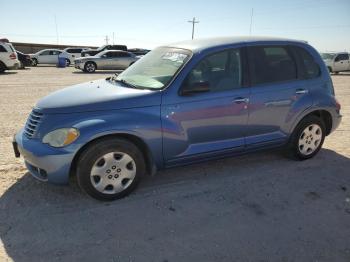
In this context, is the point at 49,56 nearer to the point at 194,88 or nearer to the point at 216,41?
the point at 216,41

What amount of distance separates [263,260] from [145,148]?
1.71 m

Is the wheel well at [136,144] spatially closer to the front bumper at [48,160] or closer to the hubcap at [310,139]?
the front bumper at [48,160]

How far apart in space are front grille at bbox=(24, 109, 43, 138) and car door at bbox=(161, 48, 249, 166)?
1315 mm

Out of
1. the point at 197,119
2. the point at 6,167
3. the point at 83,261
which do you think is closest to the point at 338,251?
the point at 197,119

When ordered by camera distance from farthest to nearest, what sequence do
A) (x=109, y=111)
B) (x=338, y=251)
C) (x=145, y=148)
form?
(x=145, y=148) → (x=109, y=111) → (x=338, y=251)

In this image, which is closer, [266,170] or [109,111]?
[109,111]

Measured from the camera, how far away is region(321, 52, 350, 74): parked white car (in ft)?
75.8

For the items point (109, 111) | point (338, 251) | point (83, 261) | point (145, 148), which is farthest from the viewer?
point (145, 148)

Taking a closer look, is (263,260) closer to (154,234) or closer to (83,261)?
(154,234)

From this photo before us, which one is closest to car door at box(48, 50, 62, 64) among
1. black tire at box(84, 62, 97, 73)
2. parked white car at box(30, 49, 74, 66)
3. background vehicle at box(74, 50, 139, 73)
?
parked white car at box(30, 49, 74, 66)

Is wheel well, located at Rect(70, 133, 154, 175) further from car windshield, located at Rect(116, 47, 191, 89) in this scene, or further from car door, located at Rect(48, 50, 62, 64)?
car door, located at Rect(48, 50, 62, 64)

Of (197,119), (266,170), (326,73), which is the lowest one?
(266,170)

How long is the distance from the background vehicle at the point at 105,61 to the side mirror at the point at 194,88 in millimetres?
18620

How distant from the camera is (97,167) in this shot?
360 centimetres
